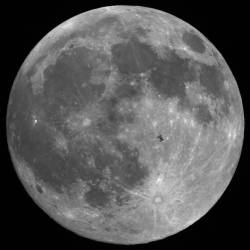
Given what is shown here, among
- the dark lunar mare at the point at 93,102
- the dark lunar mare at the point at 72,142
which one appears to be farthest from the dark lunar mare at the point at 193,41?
the dark lunar mare at the point at 72,142

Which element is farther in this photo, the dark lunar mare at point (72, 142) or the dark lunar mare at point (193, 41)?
the dark lunar mare at point (193, 41)

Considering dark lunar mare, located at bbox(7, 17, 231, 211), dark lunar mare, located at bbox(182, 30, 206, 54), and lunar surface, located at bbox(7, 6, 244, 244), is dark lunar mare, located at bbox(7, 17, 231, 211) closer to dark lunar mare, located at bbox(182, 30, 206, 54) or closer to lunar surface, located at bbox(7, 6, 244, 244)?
lunar surface, located at bbox(7, 6, 244, 244)

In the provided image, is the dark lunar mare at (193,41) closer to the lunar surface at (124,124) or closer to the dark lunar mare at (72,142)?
the lunar surface at (124,124)

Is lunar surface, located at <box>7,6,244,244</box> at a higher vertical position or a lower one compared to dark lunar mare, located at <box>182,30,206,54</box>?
lower

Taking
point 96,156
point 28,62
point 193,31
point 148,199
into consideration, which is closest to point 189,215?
point 148,199

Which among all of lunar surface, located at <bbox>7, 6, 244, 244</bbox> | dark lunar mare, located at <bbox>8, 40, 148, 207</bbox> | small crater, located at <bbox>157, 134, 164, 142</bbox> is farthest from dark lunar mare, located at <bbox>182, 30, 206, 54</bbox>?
small crater, located at <bbox>157, 134, 164, 142</bbox>

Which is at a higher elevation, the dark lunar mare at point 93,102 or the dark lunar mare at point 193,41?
the dark lunar mare at point 193,41

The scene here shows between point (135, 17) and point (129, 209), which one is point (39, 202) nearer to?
point (129, 209)

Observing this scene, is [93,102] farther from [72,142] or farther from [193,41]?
[193,41]

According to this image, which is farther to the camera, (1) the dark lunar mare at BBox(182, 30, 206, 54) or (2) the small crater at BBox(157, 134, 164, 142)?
(1) the dark lunar mare at BBox(182, 30, 206, 54)
